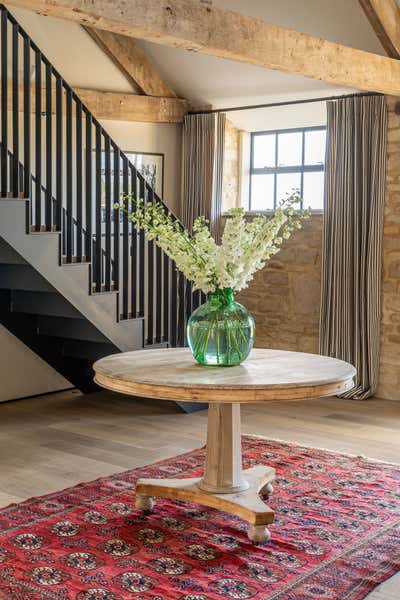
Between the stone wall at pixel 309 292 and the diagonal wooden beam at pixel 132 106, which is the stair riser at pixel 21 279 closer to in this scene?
the diagonal wooden beam at pixel 132 106

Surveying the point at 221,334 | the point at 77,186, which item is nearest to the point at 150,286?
the point at 77,186

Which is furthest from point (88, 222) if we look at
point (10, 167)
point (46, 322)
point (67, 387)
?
point (67, 387)

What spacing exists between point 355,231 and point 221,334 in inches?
140

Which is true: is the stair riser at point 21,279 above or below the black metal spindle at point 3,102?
below

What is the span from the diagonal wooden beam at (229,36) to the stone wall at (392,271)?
2.32ft

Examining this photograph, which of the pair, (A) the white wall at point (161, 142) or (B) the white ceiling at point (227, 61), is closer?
(B) the white ceiling at point (227, 61)

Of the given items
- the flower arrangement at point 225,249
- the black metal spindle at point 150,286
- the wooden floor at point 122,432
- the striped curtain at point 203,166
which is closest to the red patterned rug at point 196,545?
the wooden floor at point 122,432

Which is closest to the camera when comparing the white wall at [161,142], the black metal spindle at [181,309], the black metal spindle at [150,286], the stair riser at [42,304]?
the stair riser at [42,304]

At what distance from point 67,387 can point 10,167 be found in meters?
2.78

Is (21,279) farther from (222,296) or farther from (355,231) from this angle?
(355,231)

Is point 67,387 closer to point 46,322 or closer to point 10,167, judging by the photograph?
point 46,322

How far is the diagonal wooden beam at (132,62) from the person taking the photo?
7589 millimetres

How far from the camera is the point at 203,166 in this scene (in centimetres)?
816

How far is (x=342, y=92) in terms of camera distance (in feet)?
23.4
